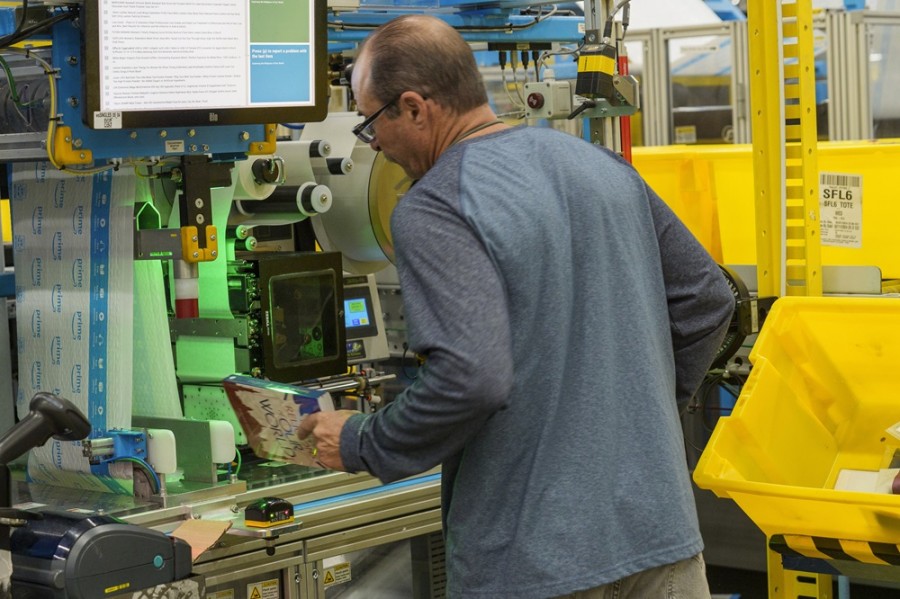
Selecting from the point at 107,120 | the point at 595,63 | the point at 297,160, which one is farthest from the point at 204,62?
the point at 595,63

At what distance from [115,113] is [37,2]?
10.3 inches

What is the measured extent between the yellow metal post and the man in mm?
1451

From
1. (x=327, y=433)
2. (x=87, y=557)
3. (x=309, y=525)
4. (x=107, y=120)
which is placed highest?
(x=107, y=120)

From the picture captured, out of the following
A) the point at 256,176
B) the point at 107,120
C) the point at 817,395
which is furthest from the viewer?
the point at 817,395

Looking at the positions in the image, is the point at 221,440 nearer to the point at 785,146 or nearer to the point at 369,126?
the point at 369,126

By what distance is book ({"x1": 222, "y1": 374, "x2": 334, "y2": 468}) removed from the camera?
7.25 feet

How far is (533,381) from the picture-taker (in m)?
2.01

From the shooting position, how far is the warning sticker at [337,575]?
309 centimetres

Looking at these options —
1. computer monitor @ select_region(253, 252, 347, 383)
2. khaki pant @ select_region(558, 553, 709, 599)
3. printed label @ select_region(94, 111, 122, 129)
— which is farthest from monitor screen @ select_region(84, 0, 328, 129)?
khaki pant @ select_region(558, 553, 709, 599)

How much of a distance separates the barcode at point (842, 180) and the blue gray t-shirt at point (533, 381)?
1.75 metres

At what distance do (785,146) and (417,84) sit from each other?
5.66 ft

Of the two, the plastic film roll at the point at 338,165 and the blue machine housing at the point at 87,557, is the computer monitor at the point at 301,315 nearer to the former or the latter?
the plastic film roll at the point at 338,165

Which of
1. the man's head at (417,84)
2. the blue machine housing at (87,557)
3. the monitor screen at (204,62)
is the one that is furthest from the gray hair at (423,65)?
the blue machine housing at (87,557)

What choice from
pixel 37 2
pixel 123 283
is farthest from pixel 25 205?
pixel 37 2
